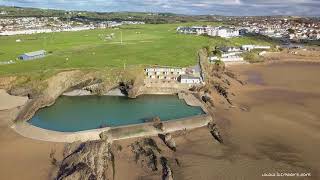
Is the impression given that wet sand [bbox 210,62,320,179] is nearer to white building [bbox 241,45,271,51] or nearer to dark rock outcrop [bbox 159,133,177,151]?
dark rock outcrop [bbox 159,133,177,151]

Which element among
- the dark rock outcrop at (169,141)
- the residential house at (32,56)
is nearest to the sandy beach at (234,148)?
the dark rock outcrop at (169,141)

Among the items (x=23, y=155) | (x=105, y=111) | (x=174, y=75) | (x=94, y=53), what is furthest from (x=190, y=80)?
(x=23, y=155)

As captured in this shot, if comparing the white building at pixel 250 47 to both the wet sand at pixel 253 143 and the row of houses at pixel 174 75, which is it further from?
the row of houses at pixel 174 75

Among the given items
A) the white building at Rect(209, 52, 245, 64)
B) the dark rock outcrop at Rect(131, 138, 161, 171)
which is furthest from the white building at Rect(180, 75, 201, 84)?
the white building at Rect(209, 52, 245, 64)

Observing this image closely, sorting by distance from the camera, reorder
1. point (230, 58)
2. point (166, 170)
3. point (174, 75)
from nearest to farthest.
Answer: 1. point (166, 170)
2. point (174, 75)
3. point (230, 58)

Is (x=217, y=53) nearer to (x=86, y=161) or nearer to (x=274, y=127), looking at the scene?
(x=274, y=127)

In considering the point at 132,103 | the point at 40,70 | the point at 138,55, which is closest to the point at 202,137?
the point at 132,103
